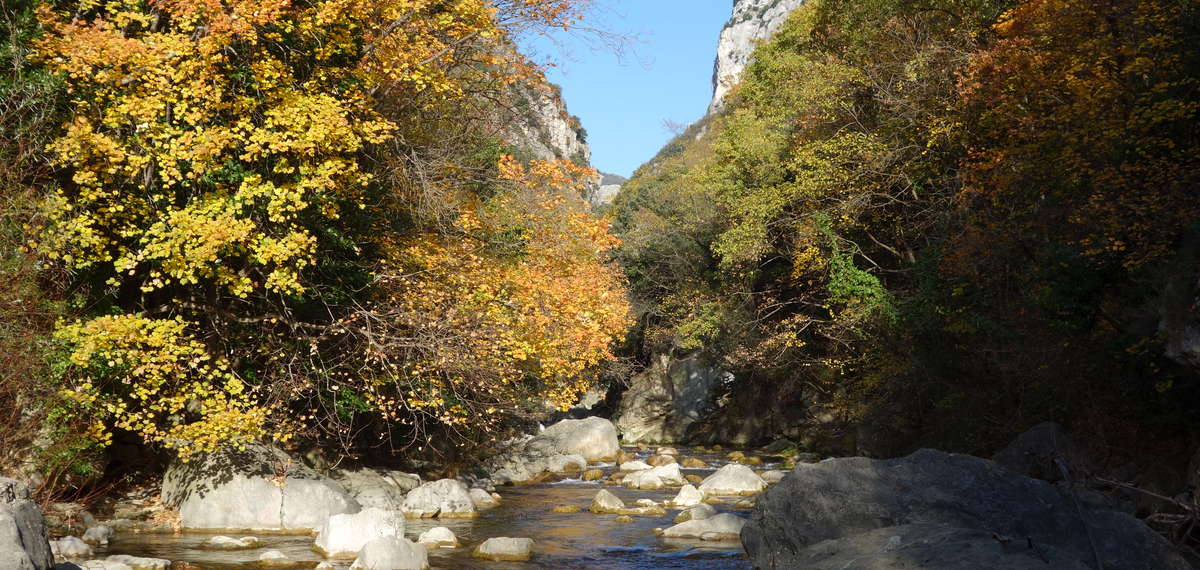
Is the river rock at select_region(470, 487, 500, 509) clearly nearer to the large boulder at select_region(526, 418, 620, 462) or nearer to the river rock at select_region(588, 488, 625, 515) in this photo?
the river rock at select_region(588, 488, 625, 515)

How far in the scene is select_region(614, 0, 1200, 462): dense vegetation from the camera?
44.0 feet

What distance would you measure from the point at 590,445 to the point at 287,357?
52.1 feet

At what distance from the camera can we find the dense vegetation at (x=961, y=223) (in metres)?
13.4

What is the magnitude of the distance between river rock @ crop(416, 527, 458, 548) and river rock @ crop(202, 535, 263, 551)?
8.42 feet

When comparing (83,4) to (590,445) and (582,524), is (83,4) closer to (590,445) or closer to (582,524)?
(582,524)

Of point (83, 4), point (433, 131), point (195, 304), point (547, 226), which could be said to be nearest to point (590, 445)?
point (547, 226)

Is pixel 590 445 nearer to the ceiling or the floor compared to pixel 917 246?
nearer to the floor

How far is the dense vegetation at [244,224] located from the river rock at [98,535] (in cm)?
106

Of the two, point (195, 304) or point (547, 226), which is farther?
point (547, 226)

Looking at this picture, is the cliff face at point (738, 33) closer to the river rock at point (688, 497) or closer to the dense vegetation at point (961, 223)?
the dense vegetation at point (961, 223)

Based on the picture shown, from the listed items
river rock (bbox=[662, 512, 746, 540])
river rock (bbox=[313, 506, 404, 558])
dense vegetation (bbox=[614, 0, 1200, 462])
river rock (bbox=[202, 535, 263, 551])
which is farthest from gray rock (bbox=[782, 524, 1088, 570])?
river rock (bbox=[202, 535, 263, 551])

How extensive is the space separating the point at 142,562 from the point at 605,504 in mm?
9217

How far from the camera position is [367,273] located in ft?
54.2

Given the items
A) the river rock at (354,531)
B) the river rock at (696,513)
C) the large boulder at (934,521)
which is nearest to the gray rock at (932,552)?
the large boulder at (934,521)
